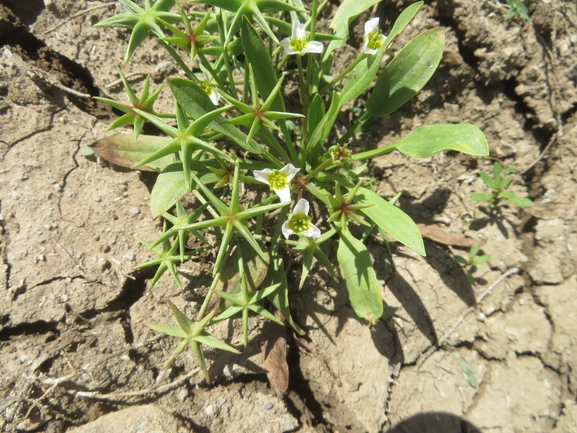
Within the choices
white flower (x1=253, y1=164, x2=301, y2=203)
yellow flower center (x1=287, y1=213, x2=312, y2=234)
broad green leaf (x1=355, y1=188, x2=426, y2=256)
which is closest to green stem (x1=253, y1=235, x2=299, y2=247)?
yellow flower center (x1=287, y1=213, x2=312, y2=234)

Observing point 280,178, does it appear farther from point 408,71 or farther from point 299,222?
point 408,71

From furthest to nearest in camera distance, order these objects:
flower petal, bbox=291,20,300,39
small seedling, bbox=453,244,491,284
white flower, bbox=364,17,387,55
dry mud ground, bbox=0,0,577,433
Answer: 1. small seedling, bbox=453,244,491,284
2. dry mud ground, bbox=0,0,577,433
3. white flower, bbox=364,17,387,55
4. flower petal, bbox=291,20,300,39

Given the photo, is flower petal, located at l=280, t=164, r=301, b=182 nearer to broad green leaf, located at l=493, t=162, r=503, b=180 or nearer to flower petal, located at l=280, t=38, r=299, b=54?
flower petal, located at l=280, t=38, r=299, b=54

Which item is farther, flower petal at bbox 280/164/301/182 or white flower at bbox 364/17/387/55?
white flower at bbox 364/17/387/55

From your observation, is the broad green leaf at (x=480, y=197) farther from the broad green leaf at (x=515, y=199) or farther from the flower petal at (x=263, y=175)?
the flower petal at (x=263, y=175)

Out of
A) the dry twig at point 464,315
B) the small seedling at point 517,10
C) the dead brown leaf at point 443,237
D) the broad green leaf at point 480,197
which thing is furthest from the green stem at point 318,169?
the small seedling at point 517,10

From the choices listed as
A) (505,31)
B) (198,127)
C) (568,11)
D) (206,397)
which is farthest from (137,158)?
(568,11)

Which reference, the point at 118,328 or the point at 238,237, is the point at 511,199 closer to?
the point at 238,237
